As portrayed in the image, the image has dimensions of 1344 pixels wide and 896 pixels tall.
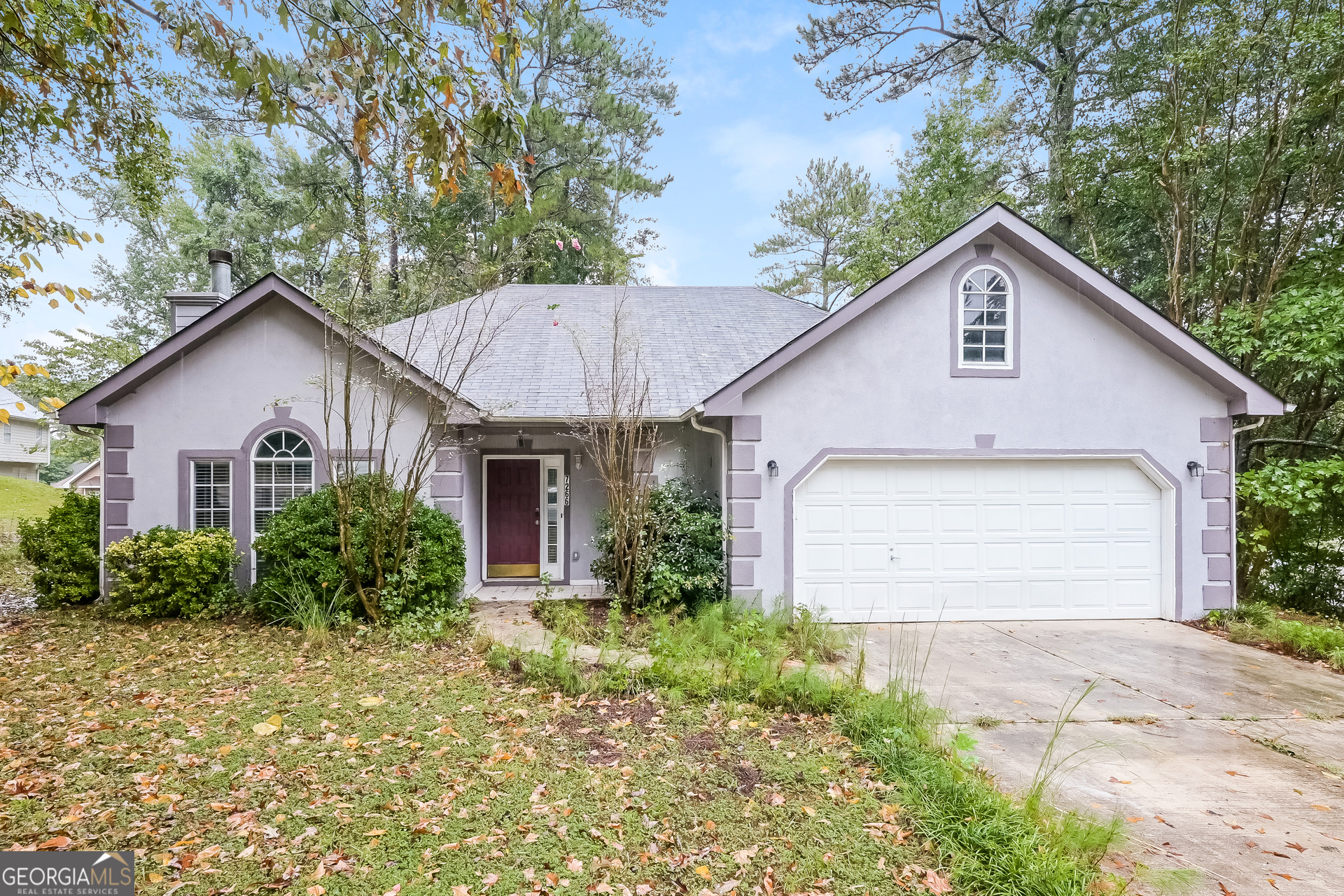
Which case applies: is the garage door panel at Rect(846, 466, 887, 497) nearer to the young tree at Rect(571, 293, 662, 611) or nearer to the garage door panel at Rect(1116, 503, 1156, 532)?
the young tree at Rect(571, 293, 662, 611)

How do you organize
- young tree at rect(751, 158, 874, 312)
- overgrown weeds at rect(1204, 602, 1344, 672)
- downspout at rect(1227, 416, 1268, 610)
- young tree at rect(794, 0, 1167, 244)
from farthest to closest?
young tree at rect(751, 158, 874, 312), young tree at rect(794, 0, 1167, 244), downspout at rect(1227, 416, 1268, 610), overgrown weeds at rect(1204, 602, 1344, 672)

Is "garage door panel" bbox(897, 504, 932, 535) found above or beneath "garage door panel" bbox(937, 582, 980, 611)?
above

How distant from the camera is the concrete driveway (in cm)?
347

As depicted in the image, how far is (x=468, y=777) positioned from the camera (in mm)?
4090

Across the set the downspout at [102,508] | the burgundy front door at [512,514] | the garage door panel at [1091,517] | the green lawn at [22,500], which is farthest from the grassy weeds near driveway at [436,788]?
the green lawn at [22,500]

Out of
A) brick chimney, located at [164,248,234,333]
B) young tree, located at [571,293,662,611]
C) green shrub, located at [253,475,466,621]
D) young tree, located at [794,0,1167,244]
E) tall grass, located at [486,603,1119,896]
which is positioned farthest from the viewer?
young tree, located at [794,0,1167,244]

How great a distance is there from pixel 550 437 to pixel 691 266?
58.1 ft

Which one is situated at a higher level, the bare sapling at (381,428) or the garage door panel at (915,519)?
the bare sapling at (381,428)

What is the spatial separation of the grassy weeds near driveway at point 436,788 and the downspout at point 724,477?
130 inches

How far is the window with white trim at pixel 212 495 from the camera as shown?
353 inches

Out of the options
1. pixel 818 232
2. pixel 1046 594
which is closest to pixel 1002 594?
pixel 1046 594

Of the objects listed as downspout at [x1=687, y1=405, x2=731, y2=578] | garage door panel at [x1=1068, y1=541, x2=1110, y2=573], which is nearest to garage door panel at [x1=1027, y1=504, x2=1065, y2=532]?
garage door panel at [x1=1068, y1=541, x2=1110, y2=573]

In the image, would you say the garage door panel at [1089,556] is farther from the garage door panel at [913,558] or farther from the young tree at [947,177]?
the young tree at [947,177]

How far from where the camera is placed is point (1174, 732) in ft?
16.4
